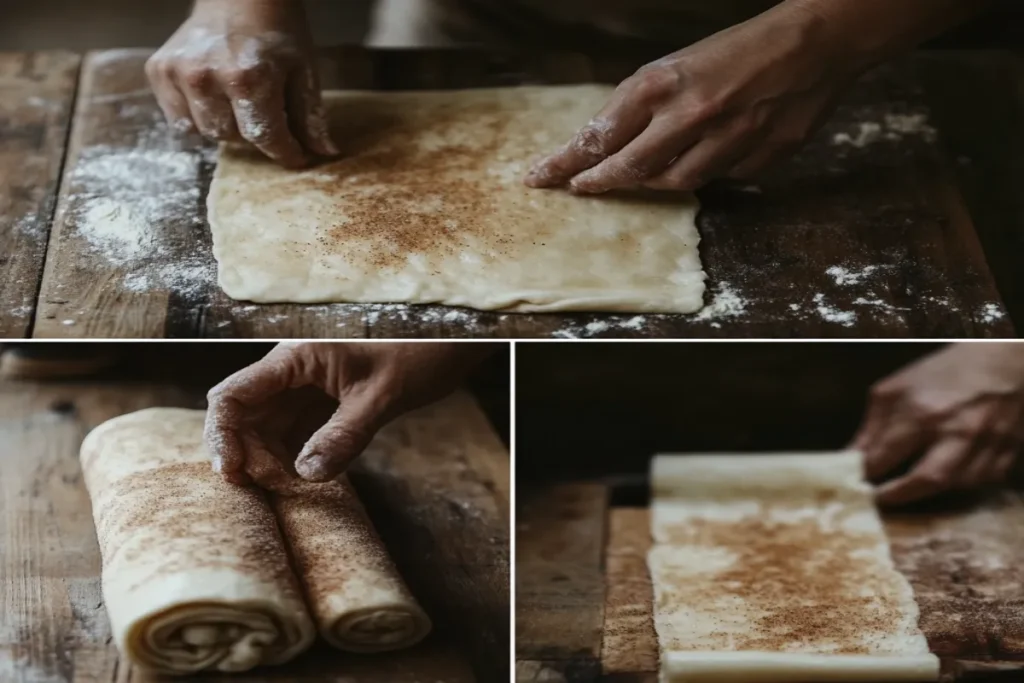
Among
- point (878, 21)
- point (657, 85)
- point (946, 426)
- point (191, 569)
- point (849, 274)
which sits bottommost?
point (191, 569)

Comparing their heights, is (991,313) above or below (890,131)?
below

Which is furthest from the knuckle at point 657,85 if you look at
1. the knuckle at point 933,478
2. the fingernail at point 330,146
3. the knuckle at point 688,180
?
the knuckle at point 933,478

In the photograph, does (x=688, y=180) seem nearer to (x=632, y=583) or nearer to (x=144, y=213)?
(x=632, y=583)

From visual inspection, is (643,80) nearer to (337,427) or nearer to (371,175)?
(371,175)

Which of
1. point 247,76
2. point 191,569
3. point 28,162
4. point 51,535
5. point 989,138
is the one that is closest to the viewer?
point 191,569

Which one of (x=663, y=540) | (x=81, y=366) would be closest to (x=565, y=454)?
(x=663, y=540)

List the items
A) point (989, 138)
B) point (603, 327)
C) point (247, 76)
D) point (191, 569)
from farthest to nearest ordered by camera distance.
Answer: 1. point (989, 138)
2. point (247, 76)
3. point (603, 327)
4. point (191, 569)

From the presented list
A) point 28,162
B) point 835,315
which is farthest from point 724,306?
point 28,162
